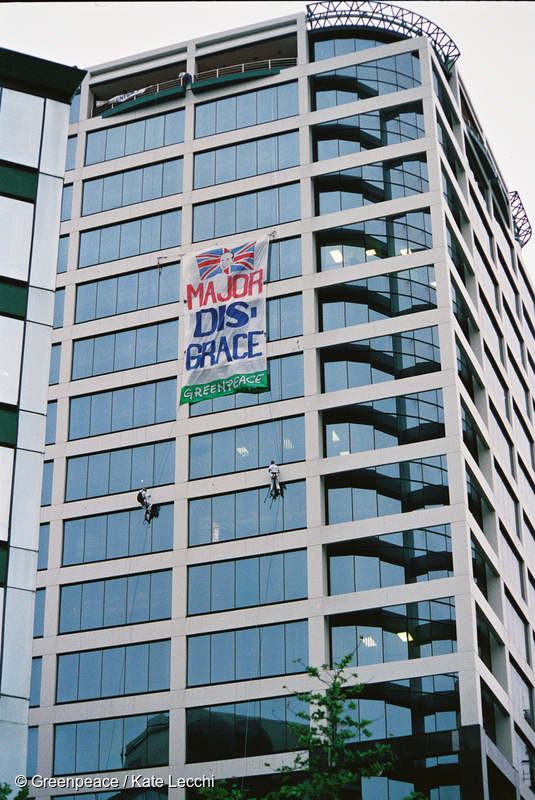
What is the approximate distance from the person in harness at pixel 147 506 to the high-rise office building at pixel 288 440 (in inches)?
25.3

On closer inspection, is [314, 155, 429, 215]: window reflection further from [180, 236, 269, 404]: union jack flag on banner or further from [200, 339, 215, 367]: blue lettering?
[200, 339, 215, 367]: blue lettering

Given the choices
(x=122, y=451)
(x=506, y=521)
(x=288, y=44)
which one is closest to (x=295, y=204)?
(x=288, y=44)

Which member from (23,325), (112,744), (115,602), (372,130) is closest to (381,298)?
(372,130)

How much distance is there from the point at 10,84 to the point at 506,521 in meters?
47.4

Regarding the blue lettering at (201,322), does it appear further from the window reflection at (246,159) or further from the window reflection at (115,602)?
the window reflection at (115,602)

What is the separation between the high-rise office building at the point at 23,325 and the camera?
30.3 m

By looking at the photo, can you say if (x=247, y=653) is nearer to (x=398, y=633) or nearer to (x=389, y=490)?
(x=398, y=633)

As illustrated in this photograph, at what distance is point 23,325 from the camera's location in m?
33.6

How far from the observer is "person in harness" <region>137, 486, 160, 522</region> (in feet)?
214

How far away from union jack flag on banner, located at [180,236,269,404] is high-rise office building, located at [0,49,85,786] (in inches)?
1076

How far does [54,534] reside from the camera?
6825 centimetres

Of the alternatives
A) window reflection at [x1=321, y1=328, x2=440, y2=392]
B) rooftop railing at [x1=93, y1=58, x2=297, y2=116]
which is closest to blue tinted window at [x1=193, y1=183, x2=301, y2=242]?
rooftop railing at [x1=93, y1=58, x2=297, y2=116]

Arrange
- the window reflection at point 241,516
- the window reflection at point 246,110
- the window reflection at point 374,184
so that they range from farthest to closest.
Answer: the window reflection at point 246,110 < the window reflection at point 374,184 < the window reflection at point 241,516

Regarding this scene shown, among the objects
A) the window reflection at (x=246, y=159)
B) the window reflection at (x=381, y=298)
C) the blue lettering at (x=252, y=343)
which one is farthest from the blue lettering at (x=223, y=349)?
the window reflection at (x=246, y=159)
